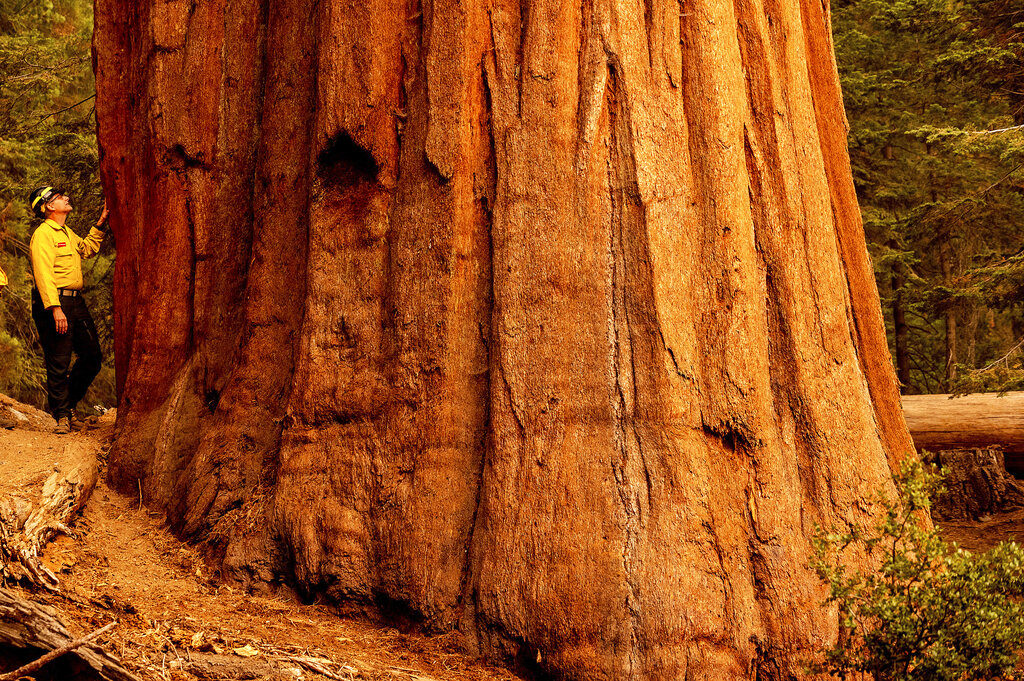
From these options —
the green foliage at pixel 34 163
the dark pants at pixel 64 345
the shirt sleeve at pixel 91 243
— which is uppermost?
the green foliage at pixel 34 163

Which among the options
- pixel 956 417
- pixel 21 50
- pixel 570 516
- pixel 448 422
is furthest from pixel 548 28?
pixel 21 50

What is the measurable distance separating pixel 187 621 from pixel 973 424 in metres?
7.77

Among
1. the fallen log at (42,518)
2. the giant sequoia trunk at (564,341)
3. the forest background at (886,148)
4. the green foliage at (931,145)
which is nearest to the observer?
the giant sequoia trunk at (564,341)

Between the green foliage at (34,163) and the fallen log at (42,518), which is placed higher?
the green foliage at (34,163)

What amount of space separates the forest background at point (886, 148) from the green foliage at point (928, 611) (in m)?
9.27

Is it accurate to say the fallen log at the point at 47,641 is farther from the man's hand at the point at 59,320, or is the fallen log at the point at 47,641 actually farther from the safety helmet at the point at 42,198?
the safety helmet at the point at 42,198

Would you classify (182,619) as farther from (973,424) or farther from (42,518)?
(973,424)

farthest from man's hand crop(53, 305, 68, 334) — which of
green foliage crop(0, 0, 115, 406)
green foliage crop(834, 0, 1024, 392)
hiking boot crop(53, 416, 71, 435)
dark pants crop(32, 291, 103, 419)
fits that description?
green foliage crop(834, 0, 1024, 392)

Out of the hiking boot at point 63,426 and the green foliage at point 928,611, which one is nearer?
the green foliage at point 928,611

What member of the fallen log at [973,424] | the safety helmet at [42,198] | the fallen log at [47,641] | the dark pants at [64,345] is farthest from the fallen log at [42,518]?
the fallen log at [973,424]

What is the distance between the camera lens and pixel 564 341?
455 centimetres

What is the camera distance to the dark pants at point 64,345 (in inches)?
303

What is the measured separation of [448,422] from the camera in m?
4.77

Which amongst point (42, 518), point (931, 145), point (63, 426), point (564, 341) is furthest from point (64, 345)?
point (931, 145)
